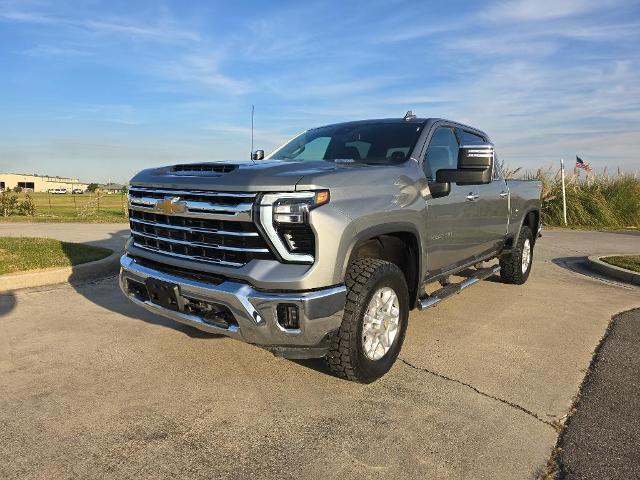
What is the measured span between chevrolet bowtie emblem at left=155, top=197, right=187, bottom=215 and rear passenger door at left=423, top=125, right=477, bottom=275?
1.88 m

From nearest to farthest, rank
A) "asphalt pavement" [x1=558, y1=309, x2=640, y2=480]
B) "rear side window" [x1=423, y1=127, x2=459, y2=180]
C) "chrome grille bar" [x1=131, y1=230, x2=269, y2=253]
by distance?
"asphalt pavement" [x1=558, y1=309, x2=640, y2=480] → "chrome grille bar" [x1=131, y1=230, x2=269, y2=253] → "rear side window" [x1=423, y1=127, x2=459, y2=180]

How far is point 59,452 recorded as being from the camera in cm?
260

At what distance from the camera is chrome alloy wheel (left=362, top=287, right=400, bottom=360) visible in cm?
342

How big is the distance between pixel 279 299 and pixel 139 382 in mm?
1287

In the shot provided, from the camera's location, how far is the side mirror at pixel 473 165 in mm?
3758

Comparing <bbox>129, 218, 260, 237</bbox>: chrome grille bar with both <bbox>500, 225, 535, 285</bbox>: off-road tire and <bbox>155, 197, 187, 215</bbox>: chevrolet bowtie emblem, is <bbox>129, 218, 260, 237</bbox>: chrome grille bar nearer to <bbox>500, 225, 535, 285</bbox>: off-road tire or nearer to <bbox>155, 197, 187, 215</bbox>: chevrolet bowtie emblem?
<bbox>155, 197, 187, 215</bbox>: chevrolet bowtie emblem

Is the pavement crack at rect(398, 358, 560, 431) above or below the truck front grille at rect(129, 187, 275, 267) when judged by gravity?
below

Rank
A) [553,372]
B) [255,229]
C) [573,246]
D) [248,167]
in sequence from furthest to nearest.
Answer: [573,246] < [553,372] < [248,167] < [255,229]

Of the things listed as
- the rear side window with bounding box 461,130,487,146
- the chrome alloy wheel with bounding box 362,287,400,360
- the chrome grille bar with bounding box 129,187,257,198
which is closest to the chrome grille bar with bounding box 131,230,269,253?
the chrome grille bar with bounding box 129,187,257,198

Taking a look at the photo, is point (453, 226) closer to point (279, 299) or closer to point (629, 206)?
point (279, 299)

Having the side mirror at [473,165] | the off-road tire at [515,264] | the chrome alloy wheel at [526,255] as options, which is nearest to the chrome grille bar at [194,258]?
the side mirror at [473,165]

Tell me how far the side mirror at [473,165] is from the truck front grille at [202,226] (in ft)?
5.64

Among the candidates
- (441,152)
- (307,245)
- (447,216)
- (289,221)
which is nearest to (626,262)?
(441,152)

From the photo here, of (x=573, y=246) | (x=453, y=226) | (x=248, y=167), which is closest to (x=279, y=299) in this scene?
(x=248, y=167)
